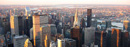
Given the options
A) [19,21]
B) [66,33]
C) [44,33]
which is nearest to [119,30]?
[66,33]

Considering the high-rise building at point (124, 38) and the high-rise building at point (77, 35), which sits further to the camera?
the high-rise building at point (77, 35)

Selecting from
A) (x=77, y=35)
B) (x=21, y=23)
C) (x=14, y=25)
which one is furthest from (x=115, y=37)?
(x=14, y=25)

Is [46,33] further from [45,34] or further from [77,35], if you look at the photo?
[77,35]

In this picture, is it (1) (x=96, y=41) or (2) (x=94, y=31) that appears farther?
(2) (x=94, y=31)

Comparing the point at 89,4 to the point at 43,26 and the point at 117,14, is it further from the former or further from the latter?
the point at 43,26

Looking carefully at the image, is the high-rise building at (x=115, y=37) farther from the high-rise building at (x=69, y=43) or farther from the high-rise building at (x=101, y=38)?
the high-rise building at (x=69, y=43)

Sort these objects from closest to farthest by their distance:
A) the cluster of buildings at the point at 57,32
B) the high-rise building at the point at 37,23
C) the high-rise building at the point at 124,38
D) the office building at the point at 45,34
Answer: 1. the office building at the point at 45,34
2. the cluster of buildings at the point at 57,32
3. the high-rise building at the point at 124,38
4. the high-rise building at the point at 37,23

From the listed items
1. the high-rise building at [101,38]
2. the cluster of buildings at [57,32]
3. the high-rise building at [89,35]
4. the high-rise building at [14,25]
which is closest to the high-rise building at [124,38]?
the cluster of buildings at [57,32]
